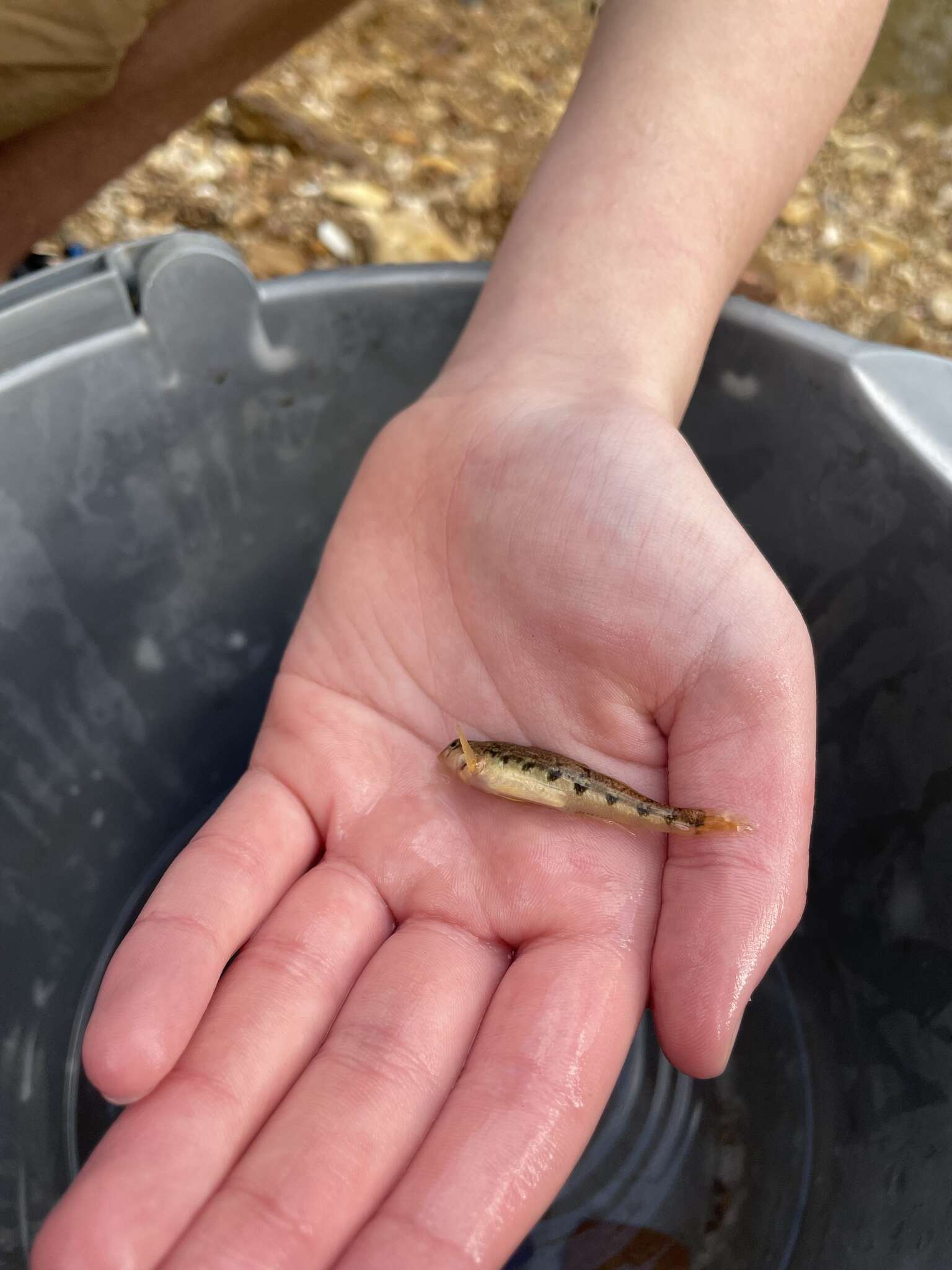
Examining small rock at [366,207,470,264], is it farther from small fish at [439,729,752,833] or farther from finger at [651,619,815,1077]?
finger at [651,619,815,1077]

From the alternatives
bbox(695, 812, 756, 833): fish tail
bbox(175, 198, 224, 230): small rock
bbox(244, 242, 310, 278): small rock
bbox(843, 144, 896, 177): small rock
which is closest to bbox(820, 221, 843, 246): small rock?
bbox(843, 144, 896, 177): small rock

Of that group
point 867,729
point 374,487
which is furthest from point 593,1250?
point 374,487

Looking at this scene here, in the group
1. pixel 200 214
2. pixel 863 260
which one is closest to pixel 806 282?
pixel 863 260

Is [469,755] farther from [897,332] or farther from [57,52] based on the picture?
[897,332]

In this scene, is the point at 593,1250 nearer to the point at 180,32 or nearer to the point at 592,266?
the point at 592,266

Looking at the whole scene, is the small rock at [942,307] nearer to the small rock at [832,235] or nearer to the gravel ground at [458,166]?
the gravel ground at [458,166]
